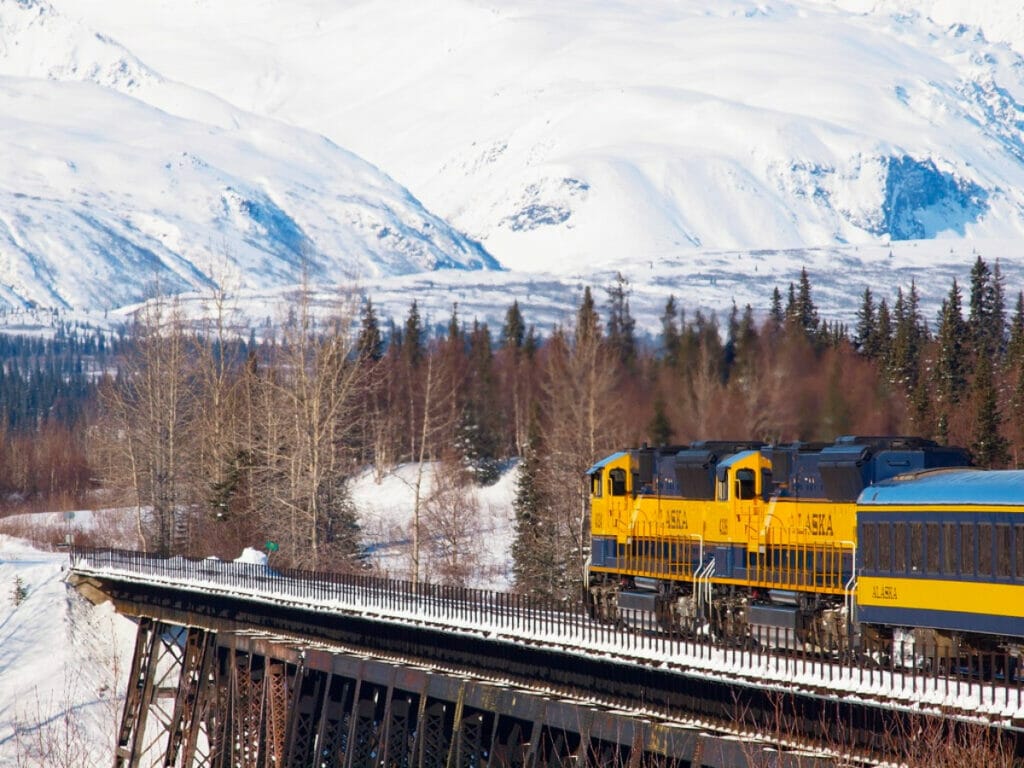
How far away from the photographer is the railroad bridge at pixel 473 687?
1083 inches

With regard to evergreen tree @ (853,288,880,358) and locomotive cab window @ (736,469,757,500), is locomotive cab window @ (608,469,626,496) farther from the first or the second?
evergreen tree @ (853,288,880,358)

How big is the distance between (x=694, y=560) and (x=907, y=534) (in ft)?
28.2

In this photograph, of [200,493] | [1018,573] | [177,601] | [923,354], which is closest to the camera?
[1018,573]

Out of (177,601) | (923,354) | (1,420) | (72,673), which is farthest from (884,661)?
(1,420)

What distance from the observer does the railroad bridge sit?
2750 cm

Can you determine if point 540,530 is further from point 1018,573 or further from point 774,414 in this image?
point 1018,573

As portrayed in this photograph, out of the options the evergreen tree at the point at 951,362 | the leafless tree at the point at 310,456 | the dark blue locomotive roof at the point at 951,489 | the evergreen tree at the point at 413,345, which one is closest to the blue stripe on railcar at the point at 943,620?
the dark blue locomotive roof at the point at 951,489

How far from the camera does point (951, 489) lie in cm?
2941

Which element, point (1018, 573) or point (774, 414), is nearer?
point (1018, 573)

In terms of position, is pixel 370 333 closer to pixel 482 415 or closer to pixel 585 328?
pixel 482 415

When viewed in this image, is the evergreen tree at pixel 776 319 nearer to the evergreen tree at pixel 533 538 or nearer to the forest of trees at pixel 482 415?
the forest of trees at pixel 482 415

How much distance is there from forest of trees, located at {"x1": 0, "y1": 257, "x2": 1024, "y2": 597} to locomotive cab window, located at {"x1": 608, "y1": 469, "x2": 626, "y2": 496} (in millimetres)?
16224

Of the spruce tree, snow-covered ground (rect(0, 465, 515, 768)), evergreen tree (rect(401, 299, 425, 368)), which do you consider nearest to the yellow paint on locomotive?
snow-covered ground (rect(0, 465, 515, 768))

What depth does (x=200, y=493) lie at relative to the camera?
84.5 metres
